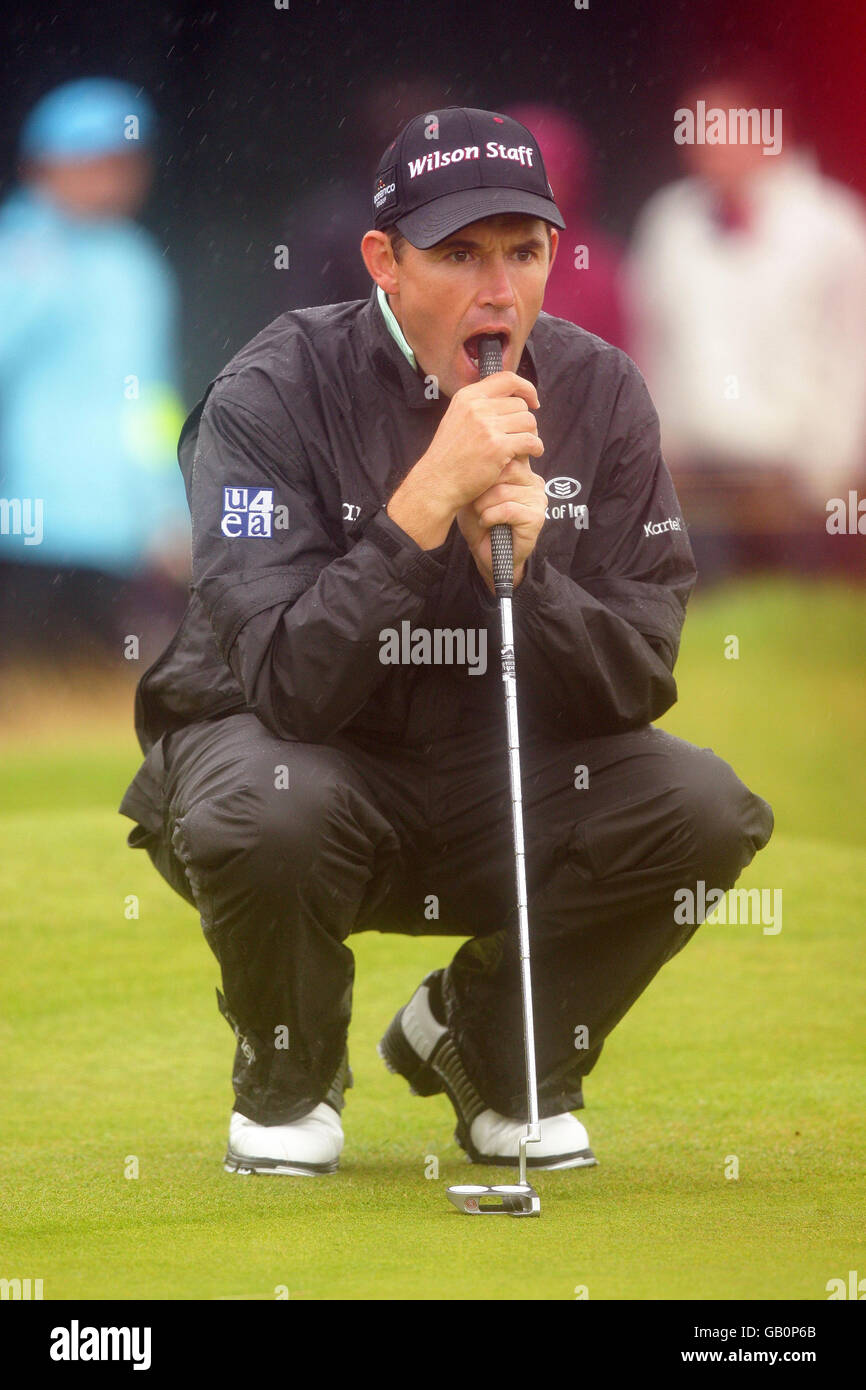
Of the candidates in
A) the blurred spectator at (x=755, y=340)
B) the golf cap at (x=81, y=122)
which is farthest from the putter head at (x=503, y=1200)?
the golf cap at (x=81, y=122)

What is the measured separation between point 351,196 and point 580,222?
2.36 ft

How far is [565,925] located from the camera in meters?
→ 1.99

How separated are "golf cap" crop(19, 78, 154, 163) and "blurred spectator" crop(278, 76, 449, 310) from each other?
0.60 m

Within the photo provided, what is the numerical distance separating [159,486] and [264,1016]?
12.8 ft

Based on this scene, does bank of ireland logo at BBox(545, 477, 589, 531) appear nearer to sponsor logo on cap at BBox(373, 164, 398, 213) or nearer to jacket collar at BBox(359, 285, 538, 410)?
jacket collar at BBox(359, 285, 538, 410)

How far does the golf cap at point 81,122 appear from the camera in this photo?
5.93 metres

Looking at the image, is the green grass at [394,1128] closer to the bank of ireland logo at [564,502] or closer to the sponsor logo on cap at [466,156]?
the bank of ireland logo at [564,502]

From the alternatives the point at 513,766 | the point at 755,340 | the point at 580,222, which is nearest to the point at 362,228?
the point at 580,222

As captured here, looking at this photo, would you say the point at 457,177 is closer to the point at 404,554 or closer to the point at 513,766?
the point at 404,554

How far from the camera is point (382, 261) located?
2055 millimetres

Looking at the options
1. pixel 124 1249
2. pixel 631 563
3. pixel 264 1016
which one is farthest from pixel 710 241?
pixel 124 1249

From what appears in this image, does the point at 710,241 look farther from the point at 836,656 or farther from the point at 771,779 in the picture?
the point at 771,779

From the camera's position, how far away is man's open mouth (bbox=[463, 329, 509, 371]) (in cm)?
196

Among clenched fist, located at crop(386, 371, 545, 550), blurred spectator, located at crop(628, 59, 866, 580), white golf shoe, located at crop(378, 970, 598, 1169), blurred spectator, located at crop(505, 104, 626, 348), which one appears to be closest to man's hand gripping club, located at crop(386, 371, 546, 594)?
clenched fist, located at crop(386, 371, 545, 550)
